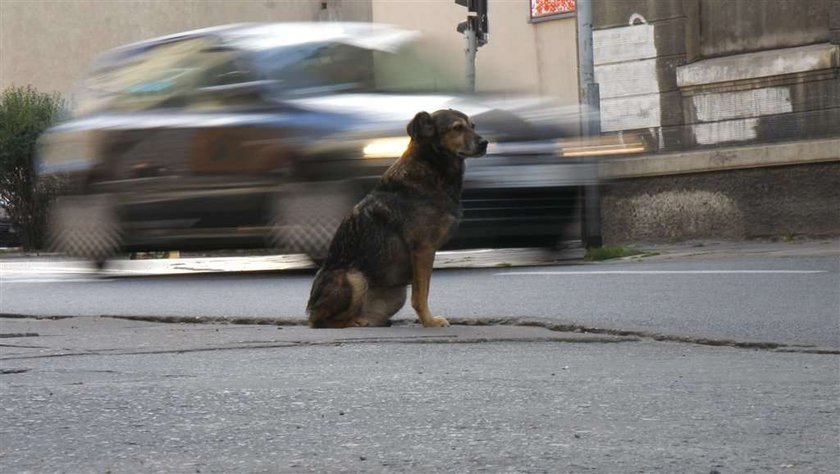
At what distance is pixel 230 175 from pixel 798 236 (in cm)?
635

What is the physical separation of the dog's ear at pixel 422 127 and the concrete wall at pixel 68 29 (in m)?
31.0

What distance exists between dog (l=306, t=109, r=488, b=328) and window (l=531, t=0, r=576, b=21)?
22654mm

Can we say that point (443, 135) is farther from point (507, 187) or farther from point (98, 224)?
point (98, 224)

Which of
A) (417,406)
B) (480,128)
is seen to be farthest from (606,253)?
(417,406)

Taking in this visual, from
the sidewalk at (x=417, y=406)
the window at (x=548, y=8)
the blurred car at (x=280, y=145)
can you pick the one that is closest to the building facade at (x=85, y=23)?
the window at (x=548, y=8)

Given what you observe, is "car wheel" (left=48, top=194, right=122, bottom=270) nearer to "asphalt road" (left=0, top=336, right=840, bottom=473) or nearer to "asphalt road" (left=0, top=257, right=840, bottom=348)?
"asphalt road" (left=0, top=257, right=840, bottom=348)

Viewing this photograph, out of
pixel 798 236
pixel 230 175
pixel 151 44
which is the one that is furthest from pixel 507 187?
pixel 798 236

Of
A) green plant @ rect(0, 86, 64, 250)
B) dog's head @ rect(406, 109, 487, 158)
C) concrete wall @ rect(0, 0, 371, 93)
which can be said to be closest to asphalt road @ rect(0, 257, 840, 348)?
dog's head @ rect(406, 109, 487, 158)

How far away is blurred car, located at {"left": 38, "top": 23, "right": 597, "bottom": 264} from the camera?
10.7 meters

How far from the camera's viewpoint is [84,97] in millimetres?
12719

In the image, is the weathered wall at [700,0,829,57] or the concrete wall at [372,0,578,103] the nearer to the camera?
the weathered wall at [700,0,829,57]

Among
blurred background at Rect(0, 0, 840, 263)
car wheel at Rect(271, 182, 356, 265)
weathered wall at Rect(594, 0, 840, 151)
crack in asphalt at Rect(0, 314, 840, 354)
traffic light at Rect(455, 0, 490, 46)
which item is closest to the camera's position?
crack in asphalt at Rect(0, 314, 840, 354)

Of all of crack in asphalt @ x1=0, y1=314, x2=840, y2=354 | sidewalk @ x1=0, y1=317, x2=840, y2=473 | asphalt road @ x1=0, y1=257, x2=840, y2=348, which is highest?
sidewalk @ x1=0, y1=317, x2=840, y2=473

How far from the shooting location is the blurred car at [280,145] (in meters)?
10.7
